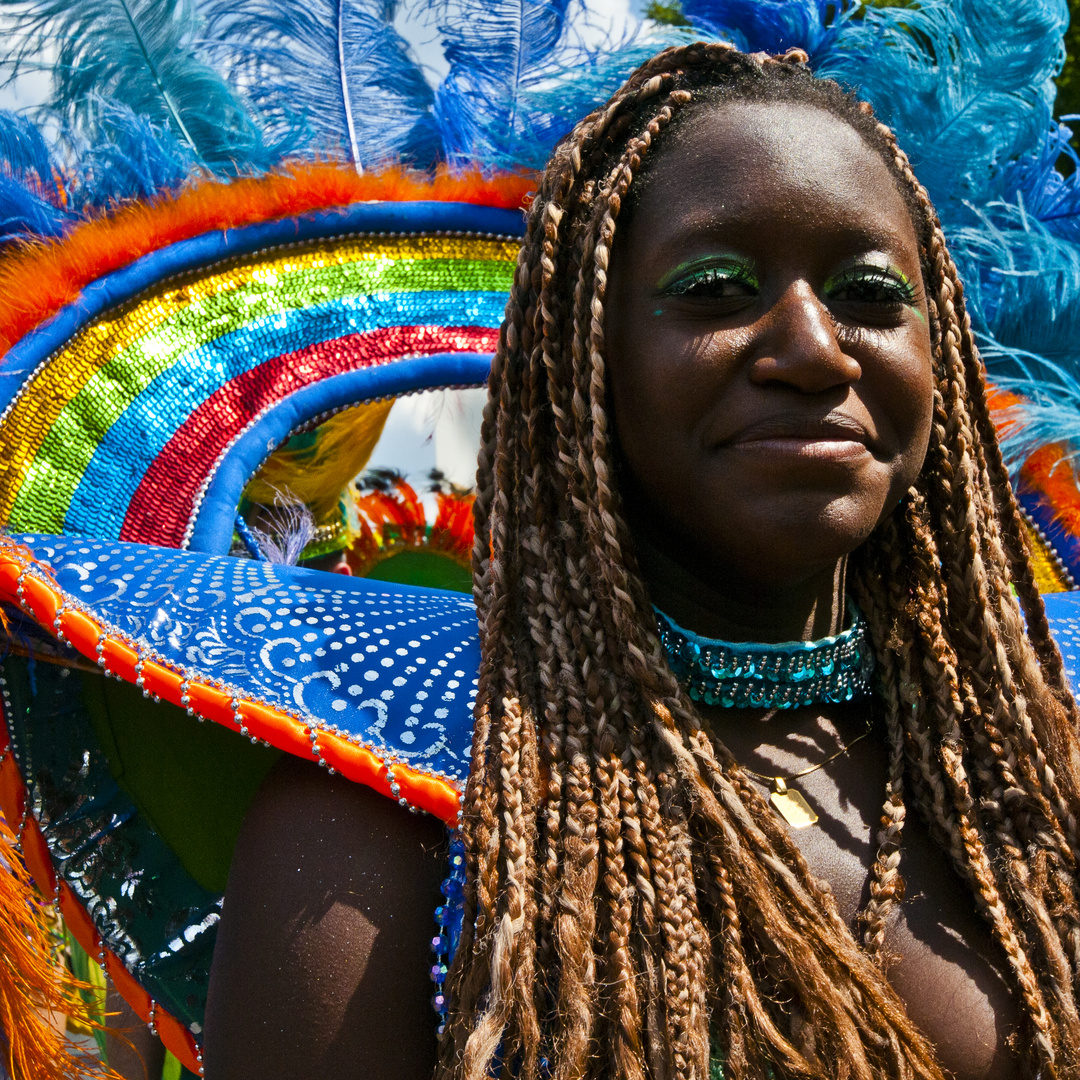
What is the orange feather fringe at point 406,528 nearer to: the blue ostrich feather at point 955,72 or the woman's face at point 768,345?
the blue ostrich feather at point 955,72

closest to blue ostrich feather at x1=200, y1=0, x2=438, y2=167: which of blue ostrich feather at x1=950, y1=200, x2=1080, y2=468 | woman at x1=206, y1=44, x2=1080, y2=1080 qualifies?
woman at x1=206, y1=44, x2=1080, y2=1080

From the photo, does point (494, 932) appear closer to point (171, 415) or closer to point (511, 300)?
point (511, 300)

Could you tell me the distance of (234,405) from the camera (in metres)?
2.08

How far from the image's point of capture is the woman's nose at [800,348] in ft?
3.57

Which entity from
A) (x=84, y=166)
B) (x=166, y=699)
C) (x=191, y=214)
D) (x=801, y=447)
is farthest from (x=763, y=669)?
(x=84, y=166)

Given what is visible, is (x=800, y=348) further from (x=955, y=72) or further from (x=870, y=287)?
(x=955, y=72)

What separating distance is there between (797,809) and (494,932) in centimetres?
43

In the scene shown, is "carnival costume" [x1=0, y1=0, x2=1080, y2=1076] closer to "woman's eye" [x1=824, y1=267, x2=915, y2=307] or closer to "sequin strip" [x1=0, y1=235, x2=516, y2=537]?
"sequin strip" [x1=0, y1=235, x2=516, y2=537]

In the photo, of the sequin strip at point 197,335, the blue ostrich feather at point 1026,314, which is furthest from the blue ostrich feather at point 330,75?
the blue ostrich feather at point 1026,314

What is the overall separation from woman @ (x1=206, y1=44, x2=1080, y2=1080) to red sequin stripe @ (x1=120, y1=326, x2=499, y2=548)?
35.2 inches

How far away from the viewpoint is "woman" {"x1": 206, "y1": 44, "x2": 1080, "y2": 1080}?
1.04 meters

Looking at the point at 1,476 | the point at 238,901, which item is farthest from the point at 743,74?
the point at 1,476

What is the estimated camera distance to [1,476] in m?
1.82

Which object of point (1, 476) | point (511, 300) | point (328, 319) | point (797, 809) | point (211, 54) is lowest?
point (797, 809)
